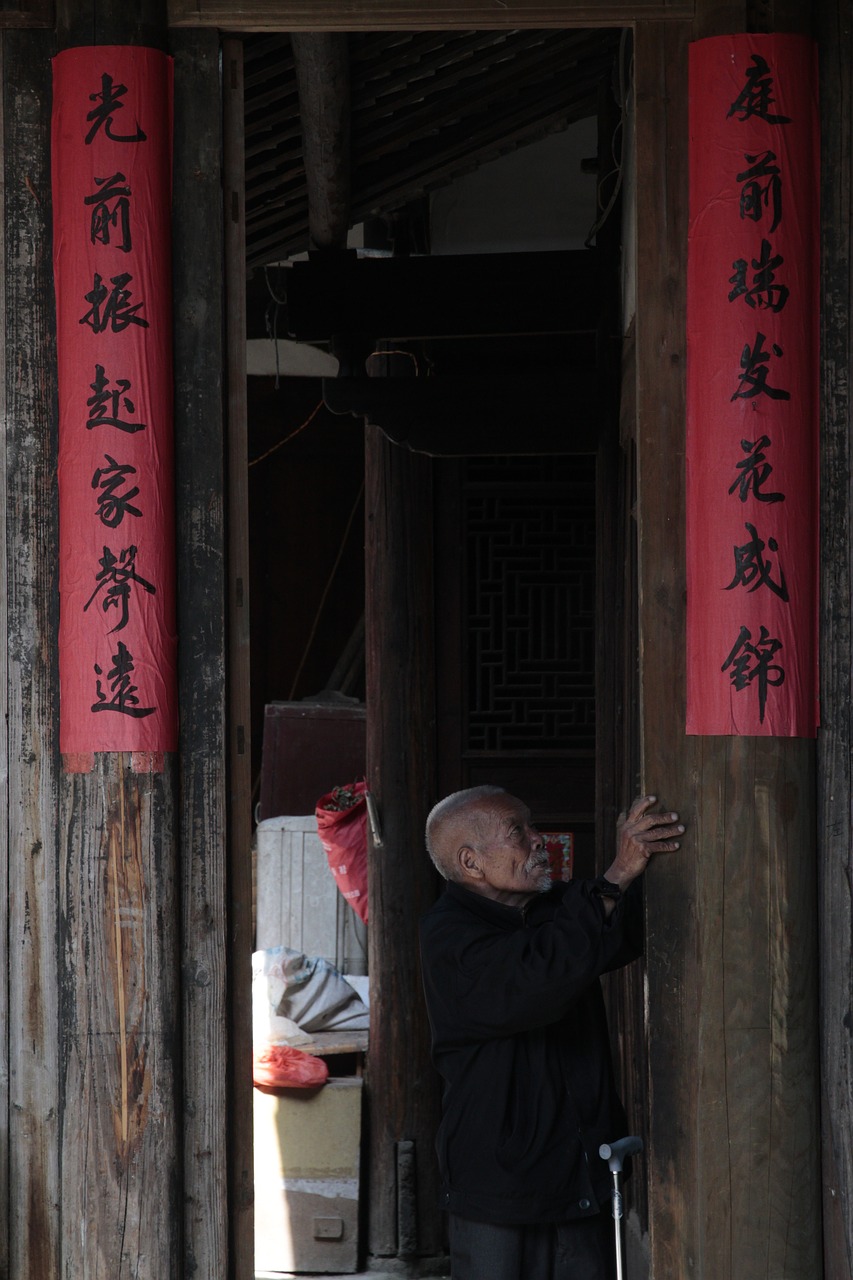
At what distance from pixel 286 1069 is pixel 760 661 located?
4380 millimetres

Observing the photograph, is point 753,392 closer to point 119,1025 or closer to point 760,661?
point 760,661

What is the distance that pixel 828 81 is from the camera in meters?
3.22

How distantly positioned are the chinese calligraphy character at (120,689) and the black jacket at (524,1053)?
0.98 meters

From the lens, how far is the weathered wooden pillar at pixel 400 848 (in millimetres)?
6699

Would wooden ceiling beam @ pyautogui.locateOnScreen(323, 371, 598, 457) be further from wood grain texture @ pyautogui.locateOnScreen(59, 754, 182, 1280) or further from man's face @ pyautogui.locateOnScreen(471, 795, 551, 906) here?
wood grain texture @ pyautogui.locateOnScreen(59, 754, 182, 1280)

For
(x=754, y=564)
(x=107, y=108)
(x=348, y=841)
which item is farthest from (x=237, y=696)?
(x=348, y=841)

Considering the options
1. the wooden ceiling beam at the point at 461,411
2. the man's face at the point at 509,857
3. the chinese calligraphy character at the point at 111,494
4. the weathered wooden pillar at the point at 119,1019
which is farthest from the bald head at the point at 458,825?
the wooden ceiling beam at the point at 461,411

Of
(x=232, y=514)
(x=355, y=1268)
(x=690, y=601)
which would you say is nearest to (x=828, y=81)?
(x=690, y=601)

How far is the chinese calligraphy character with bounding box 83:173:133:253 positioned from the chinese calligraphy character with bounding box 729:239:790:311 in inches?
54.6

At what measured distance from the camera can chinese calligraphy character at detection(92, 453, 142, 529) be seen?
3166 millimetres

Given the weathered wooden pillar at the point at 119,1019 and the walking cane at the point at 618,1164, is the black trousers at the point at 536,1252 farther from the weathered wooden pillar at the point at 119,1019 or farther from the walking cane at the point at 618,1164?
the weathered wooden pillar at the point at 119,1019

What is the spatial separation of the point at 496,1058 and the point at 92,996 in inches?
38.9

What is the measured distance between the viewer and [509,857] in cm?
359

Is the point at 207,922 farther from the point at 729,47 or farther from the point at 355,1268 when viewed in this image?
the point at 355,1268
